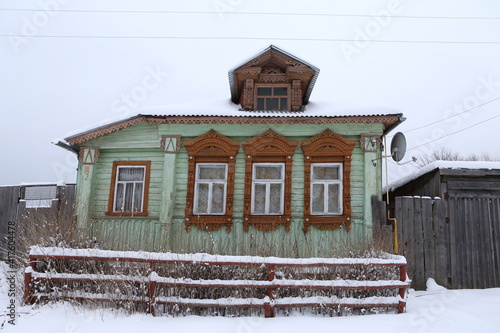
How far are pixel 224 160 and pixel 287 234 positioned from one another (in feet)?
7.88

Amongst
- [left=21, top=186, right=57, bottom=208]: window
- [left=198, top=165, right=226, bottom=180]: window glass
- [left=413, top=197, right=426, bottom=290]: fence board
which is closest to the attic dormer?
[left=198, top=165, right=226, bottom=180]: window glass

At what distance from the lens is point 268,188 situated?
9.55m

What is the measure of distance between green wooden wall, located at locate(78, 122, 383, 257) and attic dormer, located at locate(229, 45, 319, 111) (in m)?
1.06

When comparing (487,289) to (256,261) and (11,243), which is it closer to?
(256,261)

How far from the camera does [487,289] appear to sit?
24.7 ft

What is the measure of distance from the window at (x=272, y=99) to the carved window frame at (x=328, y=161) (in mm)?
1554

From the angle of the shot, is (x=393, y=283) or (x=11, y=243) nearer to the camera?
(x=393, y=283)

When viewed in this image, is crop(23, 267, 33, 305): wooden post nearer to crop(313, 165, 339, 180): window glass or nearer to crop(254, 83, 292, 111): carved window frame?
crop(313, 165, 339, 180): window glass

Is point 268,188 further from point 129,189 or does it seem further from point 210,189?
point 129,189

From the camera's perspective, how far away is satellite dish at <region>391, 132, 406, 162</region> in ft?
28.5

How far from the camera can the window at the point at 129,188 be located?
977 cm

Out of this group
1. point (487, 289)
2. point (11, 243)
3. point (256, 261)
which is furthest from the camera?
point (487, 289)

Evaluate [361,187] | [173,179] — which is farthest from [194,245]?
[361,187]

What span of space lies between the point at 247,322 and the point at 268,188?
4406 millimetres
